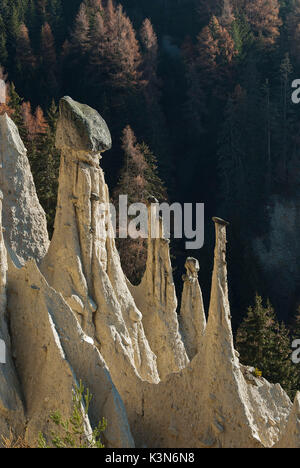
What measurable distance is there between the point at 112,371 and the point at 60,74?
3915cm

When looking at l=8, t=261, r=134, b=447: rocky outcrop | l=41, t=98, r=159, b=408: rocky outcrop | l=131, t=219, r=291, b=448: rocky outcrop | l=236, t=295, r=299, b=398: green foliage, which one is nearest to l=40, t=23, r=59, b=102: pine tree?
l=236, t=295, r=299, b=398: green foliage

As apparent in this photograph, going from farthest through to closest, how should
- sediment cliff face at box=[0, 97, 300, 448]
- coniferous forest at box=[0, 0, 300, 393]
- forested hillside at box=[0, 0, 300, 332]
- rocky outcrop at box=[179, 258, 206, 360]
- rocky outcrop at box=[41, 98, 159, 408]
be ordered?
forested hillside at box=[0, 0, 300, 332], coniferous forest at box=[0, 0, 300, 393], rocky outcrop at box=[179, 258, 206, 360], rocky outcrop at box=[41, 98, 159, 408], sediment cliff face at box=[0, 97, 300, 448]

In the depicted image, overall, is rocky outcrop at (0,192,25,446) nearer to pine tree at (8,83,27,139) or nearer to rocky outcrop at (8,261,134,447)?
rocky outcrop at (8,261,134,447)

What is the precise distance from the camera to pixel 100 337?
554 inches

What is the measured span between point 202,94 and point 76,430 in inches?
1743

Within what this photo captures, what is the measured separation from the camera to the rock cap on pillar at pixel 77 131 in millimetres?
14414

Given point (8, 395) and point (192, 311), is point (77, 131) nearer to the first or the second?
point (8, 395)

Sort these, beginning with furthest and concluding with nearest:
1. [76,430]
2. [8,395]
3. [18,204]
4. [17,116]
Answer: [17,116], [18,204], [8,395], [76,430]

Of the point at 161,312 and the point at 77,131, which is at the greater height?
the point at 77,131

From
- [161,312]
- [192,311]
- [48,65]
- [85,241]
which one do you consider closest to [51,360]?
[85,241]

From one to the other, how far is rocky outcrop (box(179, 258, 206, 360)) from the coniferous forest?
2120 centimetres

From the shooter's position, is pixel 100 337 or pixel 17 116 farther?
pixel 17 116

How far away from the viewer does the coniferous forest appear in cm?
4644

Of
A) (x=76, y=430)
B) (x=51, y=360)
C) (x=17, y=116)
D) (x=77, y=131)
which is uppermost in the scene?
(x=17, y=116)
